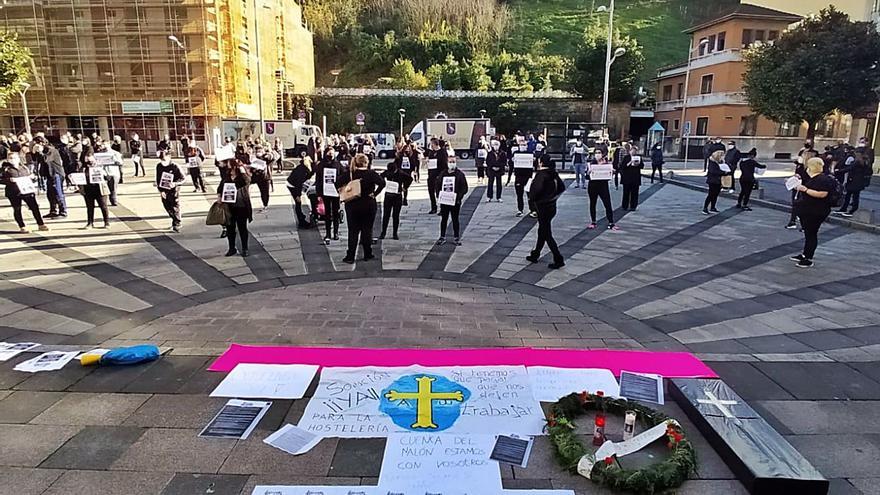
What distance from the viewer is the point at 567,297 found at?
301 inches

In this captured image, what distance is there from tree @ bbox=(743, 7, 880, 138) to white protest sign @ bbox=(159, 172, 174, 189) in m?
32.3

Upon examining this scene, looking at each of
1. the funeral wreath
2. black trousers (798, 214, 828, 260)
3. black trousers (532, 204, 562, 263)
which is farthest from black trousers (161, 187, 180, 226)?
black trousers (798, 214, 828, 260)

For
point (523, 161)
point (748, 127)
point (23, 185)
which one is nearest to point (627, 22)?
point (748, 127)

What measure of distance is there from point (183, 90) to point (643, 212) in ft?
113

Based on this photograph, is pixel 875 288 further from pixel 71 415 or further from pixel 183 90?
pixel 183 90

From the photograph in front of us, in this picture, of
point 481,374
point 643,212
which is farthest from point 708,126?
point 481,374

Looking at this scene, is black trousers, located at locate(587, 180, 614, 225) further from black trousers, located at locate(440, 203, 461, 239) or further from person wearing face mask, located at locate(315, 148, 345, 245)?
person wearing face mask, located at locate(315, 148, 345, 245)

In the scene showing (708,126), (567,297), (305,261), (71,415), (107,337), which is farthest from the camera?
(708,126)

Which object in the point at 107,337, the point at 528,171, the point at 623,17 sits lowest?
the point at 107,337

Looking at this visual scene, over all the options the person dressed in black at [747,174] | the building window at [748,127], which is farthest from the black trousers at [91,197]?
the building window at [748,127]

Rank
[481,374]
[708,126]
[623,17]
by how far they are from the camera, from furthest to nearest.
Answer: [623,17] < [708,126] < [481,374]

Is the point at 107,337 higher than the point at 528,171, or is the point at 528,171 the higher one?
the point at 528,171

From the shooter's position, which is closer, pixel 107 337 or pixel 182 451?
pixel 182 451

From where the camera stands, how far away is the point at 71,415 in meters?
4.23
